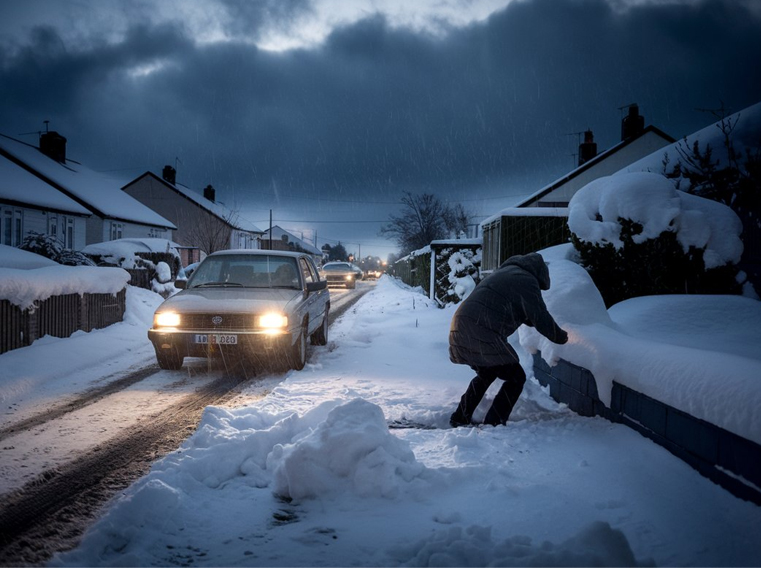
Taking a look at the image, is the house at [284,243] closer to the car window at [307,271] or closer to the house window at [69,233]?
the house window at [69,233]

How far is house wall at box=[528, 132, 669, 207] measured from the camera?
2509 centimetres

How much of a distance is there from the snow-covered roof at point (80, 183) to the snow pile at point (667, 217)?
27.8 metres

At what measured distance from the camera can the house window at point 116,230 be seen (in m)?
29.2

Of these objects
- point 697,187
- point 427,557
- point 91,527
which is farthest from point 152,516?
point 697,187

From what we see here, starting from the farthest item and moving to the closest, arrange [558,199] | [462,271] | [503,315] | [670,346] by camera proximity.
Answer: [558,199] < [462,271] < [503,315] < [670,346]

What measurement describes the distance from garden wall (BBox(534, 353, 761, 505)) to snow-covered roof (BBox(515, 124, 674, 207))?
21500mm

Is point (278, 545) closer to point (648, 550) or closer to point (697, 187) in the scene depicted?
point (648, 550)

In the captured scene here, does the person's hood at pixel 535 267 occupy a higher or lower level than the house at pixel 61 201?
lower

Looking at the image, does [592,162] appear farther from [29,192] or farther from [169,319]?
[29,192]

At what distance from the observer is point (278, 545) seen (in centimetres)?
243

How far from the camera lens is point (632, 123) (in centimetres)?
2612

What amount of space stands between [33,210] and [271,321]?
21044 millimetres

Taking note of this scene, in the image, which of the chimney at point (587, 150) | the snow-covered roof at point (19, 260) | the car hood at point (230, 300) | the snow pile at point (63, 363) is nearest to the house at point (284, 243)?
the chimney at point (587, 150)

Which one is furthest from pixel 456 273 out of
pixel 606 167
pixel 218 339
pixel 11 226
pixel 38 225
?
pixel 38 225
